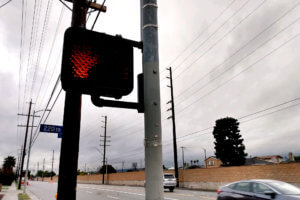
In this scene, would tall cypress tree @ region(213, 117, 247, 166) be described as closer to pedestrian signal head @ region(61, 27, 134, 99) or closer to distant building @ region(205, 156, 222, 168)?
distant building @ region(205, 156, 222, 168)

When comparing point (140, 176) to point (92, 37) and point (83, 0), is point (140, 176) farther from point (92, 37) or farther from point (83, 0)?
point (92, 37)

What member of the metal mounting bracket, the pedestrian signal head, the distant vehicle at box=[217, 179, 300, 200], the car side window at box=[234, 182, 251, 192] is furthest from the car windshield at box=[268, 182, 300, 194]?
the pedestrian signal head

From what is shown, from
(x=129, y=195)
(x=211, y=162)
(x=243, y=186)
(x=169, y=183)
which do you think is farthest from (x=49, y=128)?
(x=211, y=162)

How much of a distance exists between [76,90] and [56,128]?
7.99 metres

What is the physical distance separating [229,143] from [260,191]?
5019 centimetres

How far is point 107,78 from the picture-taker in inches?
95.1

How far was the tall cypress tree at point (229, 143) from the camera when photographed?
54344 millimetres

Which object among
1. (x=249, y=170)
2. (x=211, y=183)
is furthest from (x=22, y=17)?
(x=211, y=183)

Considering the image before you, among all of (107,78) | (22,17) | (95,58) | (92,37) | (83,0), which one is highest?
(22,17)

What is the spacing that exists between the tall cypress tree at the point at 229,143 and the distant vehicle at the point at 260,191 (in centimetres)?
4704

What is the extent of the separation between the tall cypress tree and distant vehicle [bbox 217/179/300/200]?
47042 millimetres

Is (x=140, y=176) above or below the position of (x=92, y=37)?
below

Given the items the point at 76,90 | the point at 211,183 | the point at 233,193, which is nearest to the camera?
the point at 76,90

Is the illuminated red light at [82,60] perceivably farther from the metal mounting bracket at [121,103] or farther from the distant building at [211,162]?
the distant building at [211,162]
